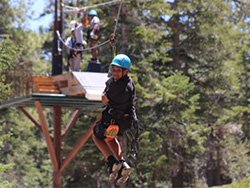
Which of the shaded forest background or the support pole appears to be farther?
the shaded forest background

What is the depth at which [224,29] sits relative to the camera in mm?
22672

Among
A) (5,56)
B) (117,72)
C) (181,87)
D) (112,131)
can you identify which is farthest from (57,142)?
(117,72)

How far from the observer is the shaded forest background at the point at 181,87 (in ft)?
69.4

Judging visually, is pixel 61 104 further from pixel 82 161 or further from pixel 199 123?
pixel 199 123

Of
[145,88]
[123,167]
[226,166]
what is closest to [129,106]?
[123,167]

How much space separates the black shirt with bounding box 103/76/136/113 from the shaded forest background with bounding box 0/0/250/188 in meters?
12.0

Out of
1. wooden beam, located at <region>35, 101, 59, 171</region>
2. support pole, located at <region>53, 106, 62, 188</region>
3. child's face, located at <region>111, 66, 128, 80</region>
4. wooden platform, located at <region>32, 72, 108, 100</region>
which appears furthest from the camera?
support pole, located at <region>53, 106, 62, 188</region>

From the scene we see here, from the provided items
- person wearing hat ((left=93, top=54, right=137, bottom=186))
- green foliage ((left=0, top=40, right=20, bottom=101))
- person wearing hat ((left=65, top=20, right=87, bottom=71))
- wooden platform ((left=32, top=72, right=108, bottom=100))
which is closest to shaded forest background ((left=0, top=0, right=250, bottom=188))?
wooden platform ((left=32, top=72, right=108, bottom=100))

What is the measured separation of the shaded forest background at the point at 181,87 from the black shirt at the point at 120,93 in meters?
12.0

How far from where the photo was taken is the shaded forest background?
21.1 m

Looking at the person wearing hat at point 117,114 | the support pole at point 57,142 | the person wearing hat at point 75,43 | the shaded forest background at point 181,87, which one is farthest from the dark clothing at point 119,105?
the shaded forest background at point 181,87

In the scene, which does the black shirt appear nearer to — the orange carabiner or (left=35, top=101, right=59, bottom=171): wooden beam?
the orange carabiner

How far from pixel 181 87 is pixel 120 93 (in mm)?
13056

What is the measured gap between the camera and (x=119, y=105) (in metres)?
7.35
